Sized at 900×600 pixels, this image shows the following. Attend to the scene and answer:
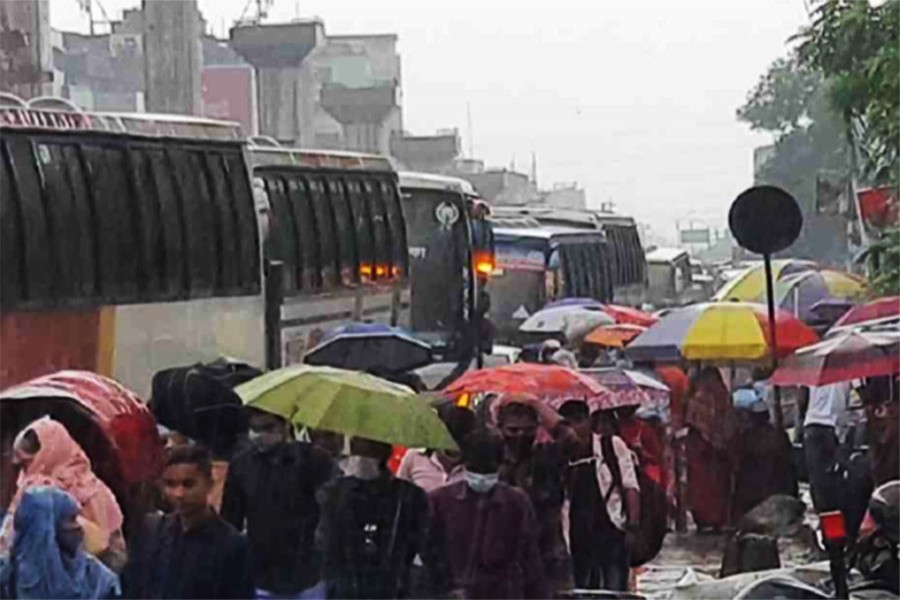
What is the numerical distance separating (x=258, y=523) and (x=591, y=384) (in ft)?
10.3

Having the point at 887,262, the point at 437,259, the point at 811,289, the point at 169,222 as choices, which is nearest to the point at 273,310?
the point at 169,222

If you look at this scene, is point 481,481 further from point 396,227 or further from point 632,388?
point 396,227

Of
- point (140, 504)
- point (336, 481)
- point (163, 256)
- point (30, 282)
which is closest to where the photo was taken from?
point (336, 481)

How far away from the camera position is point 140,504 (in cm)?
848

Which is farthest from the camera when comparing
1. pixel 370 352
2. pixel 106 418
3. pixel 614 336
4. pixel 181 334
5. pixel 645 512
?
pixel 614 336

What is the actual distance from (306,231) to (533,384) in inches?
204

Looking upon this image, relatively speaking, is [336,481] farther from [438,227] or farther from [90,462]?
[438,227]

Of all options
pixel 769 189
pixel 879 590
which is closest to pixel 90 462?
pixel 879 590

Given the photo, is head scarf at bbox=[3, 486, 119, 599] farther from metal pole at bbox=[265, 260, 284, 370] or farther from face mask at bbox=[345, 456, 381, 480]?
metal pole at bbox=[265, 260, 284, 370]

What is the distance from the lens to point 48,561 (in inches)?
263

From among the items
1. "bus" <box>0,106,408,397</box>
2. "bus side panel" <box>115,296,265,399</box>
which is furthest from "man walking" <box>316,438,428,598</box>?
"bus side panel" <box>115,296,265,399</box>

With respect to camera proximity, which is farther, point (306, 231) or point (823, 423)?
point (306, 231)

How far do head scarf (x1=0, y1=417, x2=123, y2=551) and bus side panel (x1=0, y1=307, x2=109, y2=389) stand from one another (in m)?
2.25

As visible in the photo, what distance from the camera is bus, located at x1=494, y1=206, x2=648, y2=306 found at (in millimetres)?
28297
